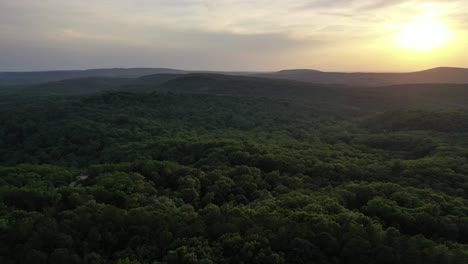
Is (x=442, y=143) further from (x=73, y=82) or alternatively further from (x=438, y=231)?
(x=73, y=82)

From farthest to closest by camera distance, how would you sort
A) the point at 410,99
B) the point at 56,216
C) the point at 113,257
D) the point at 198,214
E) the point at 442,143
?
1. the point at 410,99
2. the point at 442,143
3. the point at 198,214
4. the point at 56,216
5. the point at 113,257

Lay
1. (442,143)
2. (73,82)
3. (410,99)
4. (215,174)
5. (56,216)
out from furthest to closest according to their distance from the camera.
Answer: (73,82)
(410,99)
(442,143)
(215,174)
(56,216)

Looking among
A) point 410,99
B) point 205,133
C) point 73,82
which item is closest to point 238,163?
point 205,133

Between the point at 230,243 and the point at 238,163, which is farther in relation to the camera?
the point at 238,163

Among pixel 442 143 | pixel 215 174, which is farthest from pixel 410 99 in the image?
pixel 215 174

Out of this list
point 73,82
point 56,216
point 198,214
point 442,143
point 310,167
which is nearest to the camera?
point 56,216

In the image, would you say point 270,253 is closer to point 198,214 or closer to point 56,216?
point 198,214
